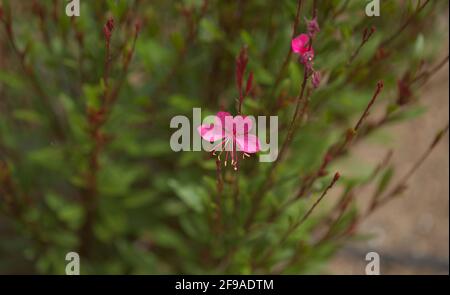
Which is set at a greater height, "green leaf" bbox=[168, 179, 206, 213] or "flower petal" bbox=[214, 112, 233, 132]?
"green leaf" bbox=[168, 179, 206, 213]

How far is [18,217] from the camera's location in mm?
1743

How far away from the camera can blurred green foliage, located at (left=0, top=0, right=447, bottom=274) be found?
1.47 m

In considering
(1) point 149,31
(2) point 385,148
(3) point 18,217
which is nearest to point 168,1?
(1) point 149,31

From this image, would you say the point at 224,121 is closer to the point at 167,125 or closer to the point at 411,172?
the point at 411,172

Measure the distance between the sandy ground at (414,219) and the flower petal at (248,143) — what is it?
155 centimetres

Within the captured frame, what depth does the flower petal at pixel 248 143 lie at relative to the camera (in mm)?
1047

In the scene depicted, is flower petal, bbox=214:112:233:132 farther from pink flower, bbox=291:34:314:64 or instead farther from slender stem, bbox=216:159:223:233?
pink flower, bbox=291:34:314:64

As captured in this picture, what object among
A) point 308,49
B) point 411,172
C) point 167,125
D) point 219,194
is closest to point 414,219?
point 411,172

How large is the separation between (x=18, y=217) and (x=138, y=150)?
0.43 metres

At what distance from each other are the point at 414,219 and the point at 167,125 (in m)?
1.39

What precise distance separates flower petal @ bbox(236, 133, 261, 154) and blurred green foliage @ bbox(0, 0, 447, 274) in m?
0.26

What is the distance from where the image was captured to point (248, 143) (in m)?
1.06

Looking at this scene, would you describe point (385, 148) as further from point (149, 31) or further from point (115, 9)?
point (115, 9)

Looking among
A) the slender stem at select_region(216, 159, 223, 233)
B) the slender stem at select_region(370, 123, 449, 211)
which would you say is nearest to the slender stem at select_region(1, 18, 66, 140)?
the slender stem at select_region(216, 159, 223, 233)
